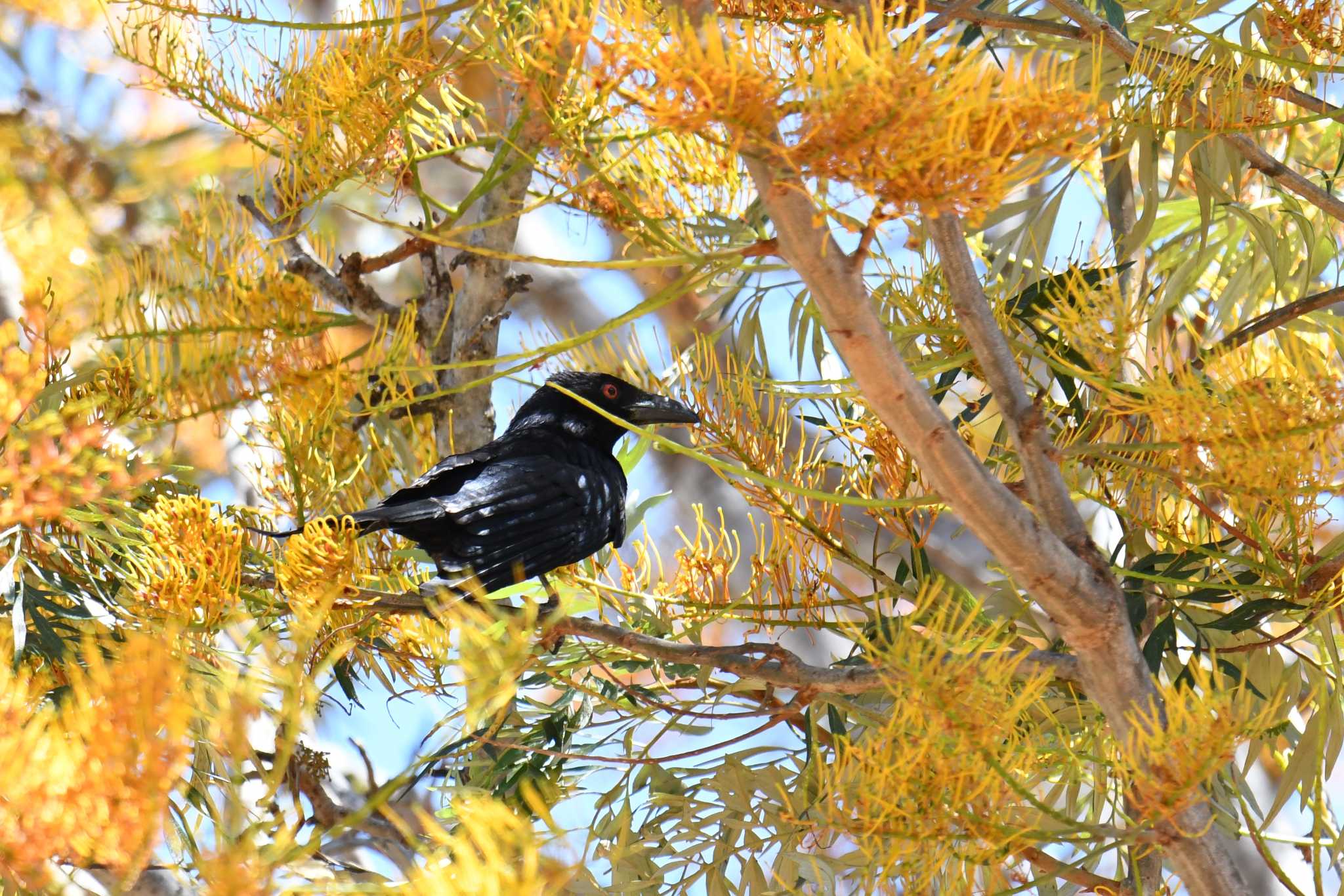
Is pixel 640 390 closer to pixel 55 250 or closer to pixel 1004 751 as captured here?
pixel 1004 751

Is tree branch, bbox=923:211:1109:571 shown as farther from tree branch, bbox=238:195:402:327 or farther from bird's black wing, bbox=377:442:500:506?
tree branch, bbox=238:195:402:327

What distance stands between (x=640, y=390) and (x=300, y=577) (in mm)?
313

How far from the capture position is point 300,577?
67 centimetres

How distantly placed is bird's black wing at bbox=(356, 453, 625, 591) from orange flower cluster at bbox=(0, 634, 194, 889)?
332 mm

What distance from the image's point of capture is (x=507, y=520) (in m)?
0.79

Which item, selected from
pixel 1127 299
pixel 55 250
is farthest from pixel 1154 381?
pixel 55 250

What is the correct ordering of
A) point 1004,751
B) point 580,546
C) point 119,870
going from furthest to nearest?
point 580,546, point 1004,751, point 119,870

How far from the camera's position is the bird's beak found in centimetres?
84

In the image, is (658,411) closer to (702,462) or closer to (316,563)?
(702,462)

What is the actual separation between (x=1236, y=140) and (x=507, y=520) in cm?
52

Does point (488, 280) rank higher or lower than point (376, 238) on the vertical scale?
lower

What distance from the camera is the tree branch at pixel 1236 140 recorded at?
0.75m

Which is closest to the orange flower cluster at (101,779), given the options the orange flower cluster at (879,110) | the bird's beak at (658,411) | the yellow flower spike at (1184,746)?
the orange flower cluster at (879,110)

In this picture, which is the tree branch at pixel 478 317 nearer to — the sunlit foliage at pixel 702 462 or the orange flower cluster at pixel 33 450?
the sunlit foliage at pixel 702 462
